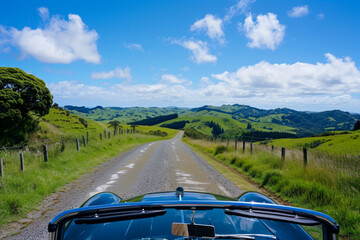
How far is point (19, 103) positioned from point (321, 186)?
18.6 m

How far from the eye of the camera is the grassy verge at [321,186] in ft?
15.5

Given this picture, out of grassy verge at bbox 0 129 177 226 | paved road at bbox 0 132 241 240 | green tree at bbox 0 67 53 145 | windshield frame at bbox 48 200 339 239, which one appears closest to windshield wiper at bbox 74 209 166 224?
windshield frame at bbox 48 200 339 239

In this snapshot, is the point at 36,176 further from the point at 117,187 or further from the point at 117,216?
the point at 117,216

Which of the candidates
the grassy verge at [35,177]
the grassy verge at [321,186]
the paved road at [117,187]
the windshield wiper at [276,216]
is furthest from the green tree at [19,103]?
the windshield wiper at [276,216]

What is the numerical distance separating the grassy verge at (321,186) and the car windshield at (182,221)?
3116 millimetres

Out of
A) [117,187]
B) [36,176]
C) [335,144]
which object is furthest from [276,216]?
[335,144]

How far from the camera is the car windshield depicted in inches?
77.4

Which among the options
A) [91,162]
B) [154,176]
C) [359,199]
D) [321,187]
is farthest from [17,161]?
[359,199]

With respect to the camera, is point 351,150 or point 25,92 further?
point 25,92

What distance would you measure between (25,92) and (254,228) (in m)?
19.5

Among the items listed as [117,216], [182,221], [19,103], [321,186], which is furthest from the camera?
[19,103]

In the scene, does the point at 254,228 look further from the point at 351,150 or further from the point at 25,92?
the point at 25,92

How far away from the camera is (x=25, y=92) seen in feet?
55.7

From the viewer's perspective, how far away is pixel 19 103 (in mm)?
16203
